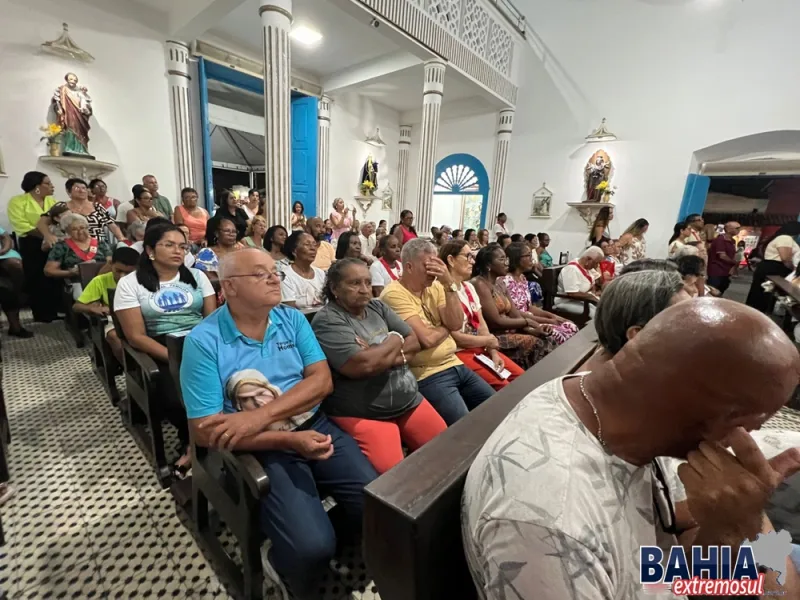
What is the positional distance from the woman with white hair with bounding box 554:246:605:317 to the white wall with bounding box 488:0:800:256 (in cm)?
491

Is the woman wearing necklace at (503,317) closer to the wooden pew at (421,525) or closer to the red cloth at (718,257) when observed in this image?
the wooden pew at (421,525)

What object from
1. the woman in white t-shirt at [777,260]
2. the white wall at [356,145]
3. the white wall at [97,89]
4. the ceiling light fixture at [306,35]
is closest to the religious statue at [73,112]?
the white wall at [97,89]

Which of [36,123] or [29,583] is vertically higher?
[36,123]

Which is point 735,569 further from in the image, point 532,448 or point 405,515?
point 405,515

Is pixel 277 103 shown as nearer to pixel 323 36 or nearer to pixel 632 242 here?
pixel 323 36

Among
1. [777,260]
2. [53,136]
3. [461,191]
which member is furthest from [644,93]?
[53,136]

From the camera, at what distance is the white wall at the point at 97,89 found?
13.6ft

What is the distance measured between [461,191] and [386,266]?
7611 mm

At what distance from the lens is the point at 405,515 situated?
0.66m

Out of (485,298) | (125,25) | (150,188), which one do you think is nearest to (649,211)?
(485,298)

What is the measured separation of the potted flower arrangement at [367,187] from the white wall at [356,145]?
5.0 inches

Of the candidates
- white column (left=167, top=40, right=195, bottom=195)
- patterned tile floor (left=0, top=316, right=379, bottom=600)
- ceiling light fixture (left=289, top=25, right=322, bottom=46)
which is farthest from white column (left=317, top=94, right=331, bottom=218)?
patterned tile floor (left=0, top=316, right=379, bottom=600)

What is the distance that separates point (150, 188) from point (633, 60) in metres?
8.83

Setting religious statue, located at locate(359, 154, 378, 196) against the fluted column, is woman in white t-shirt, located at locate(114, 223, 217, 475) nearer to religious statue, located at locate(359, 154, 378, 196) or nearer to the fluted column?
the fluted column
